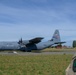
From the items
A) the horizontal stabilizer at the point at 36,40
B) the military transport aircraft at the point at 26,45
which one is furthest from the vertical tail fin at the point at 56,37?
the horizontal stabilizer at the point at 36,40

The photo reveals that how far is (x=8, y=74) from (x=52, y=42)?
50.8m

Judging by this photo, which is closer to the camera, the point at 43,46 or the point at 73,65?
the point at 73,65

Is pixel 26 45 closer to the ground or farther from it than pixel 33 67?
farther from it

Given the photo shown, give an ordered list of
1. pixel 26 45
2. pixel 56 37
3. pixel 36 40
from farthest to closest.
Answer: pixel 56 37
pixel 26 45
pixel 36 40

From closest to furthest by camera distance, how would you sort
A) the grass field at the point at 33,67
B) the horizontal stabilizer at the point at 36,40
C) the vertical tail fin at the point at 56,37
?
the grass field at the point at 33,67 < the horizontal stabilizer at the point at 36,40 < the vertical tail fin at the point at 56,37

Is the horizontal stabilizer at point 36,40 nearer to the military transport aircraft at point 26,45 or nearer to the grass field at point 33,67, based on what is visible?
the military transport aircraft at point 26,45

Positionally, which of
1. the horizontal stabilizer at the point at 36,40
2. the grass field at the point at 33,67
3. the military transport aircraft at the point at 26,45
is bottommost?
the grass field at the point at 33,67

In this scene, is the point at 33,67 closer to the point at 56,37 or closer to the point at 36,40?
the point at 36,40

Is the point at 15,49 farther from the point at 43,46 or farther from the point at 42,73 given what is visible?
the point at 42,73

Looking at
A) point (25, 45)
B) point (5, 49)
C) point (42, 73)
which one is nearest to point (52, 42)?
point (25, 45)

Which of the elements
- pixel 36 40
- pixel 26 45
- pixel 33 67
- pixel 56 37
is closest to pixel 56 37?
pixel 56 37

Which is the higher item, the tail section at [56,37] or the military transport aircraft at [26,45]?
the tail section at [56,37]

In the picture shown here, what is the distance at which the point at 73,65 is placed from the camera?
5.93 meters

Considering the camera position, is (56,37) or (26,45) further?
(56,37)
